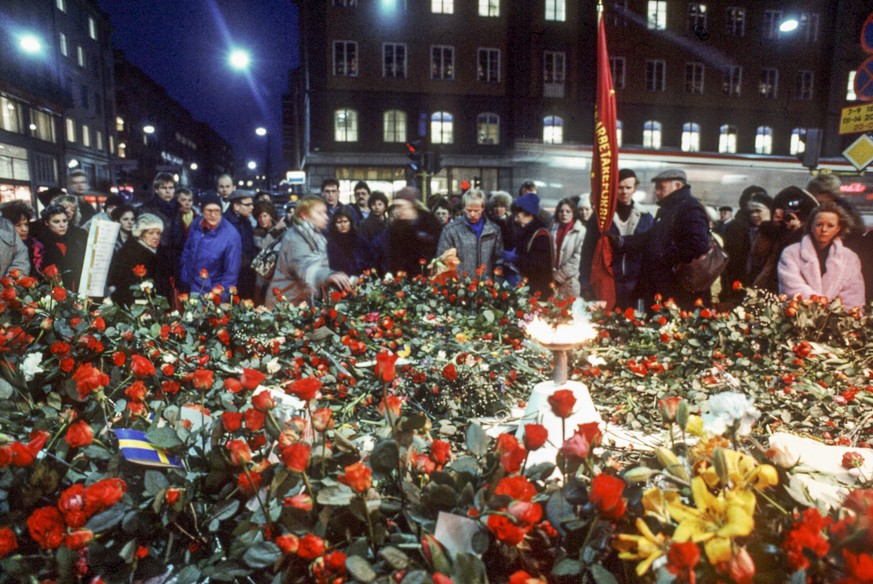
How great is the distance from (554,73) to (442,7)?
6.05 meters

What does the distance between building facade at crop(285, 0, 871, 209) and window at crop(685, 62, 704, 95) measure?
0.06m

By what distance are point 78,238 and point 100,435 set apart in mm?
5501

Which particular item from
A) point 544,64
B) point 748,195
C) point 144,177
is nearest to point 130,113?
point 144,177

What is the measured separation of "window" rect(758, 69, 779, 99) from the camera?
2848cm

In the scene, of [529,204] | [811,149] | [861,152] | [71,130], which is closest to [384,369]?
[529,204]

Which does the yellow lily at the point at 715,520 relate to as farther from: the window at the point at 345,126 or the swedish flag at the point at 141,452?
the window at the point at 345,126

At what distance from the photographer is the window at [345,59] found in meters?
26.2

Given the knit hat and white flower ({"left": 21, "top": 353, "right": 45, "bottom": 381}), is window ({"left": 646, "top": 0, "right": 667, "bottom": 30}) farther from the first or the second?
white flower ({"left": 21, "top": 353, "right": 45, "bottom": 381})

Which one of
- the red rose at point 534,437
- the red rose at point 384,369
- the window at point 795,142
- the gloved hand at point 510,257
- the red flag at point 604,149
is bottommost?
the gloved hand at point 510,257

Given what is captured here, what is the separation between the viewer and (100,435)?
1.44 metres

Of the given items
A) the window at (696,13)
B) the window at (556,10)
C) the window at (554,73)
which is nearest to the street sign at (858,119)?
the window at (554,73)

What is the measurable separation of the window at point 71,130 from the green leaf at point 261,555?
40.7 meters

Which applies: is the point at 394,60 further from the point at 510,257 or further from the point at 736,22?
the point at 510,257

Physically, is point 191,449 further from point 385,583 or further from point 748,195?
point 748,195
